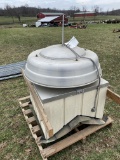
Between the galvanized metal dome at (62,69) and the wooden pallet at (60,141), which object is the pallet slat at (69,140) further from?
the galvanized metal dome at (62,69)

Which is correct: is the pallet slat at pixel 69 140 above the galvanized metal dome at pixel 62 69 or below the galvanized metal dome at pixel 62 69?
below

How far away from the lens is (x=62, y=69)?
1573mm

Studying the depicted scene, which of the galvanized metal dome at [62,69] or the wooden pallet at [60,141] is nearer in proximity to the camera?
the galvanized metal dome at [62,69]

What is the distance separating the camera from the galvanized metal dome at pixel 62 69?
1.59 metres

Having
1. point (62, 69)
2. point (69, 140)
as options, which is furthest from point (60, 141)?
point (62, 69)

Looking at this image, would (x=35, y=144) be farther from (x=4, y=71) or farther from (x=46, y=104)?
(x=4, y=71)

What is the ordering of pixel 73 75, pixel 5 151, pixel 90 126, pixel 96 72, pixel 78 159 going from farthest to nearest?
pixel 90 126, pixel 5 151, pixel 78 159, pixel 96 72, pixel 73 75

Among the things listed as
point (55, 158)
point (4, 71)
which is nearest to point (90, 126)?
point (55, 158)

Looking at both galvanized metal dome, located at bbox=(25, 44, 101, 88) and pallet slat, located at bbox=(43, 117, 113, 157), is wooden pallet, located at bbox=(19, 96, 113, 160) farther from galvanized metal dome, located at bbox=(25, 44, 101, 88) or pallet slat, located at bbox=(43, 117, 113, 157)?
galvanized metal dome, located at bbox=(25, 44, 101, 88)

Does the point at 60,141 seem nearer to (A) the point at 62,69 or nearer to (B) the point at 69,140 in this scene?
(B) the point at 69,140

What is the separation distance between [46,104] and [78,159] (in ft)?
2.97

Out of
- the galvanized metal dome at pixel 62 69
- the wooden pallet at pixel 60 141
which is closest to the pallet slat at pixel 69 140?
the wooden pallet at pixel 60 141

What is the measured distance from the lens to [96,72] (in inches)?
68.6

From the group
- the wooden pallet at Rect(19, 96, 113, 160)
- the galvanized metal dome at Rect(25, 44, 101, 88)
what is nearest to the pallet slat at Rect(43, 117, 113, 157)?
the wooden pallet at Rect(19, 96, 113, 160)
